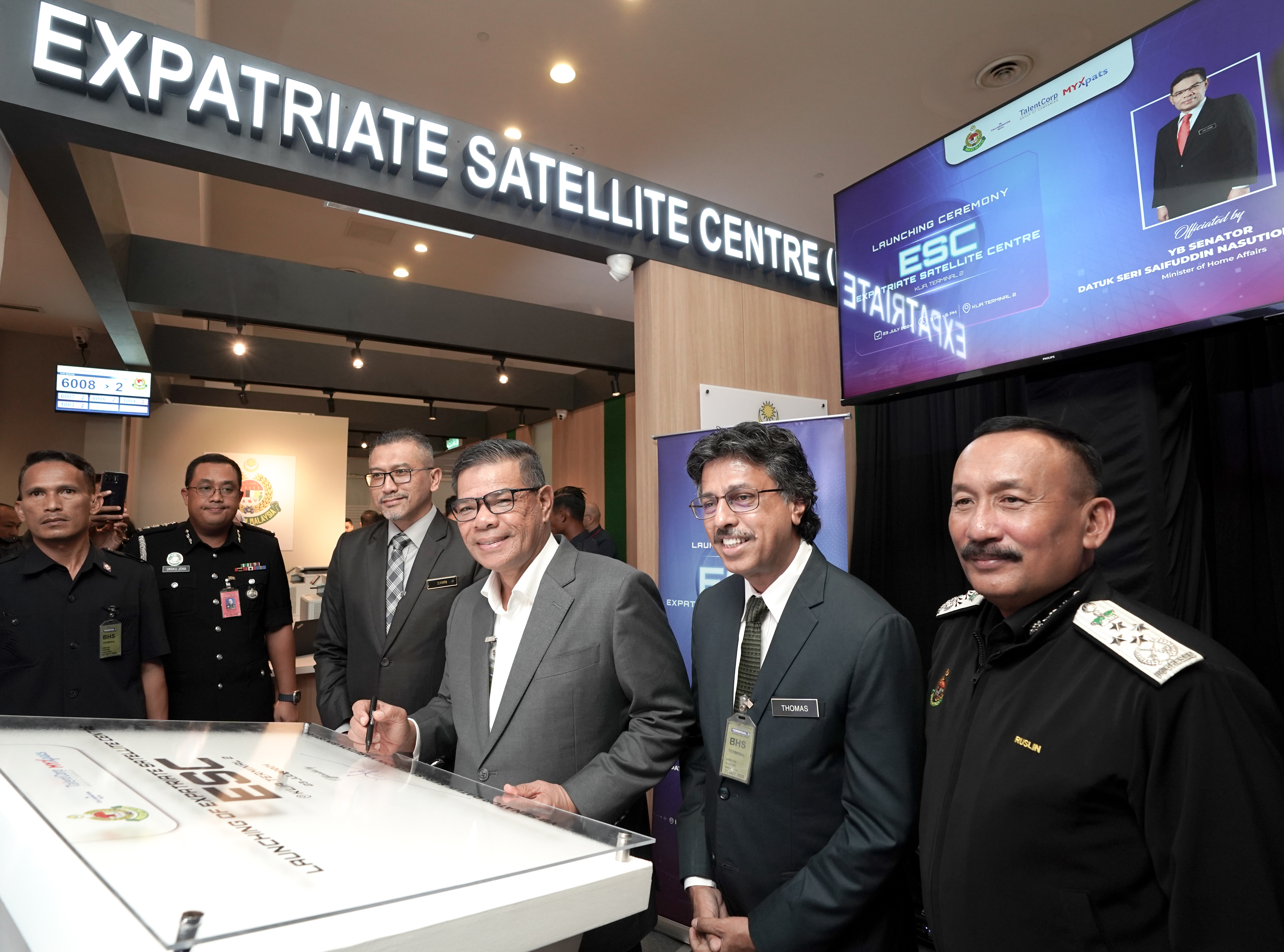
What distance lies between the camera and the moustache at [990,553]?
51.4 inches

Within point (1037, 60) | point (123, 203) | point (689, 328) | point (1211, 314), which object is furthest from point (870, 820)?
point (123, 203)

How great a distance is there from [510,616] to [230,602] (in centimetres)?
197

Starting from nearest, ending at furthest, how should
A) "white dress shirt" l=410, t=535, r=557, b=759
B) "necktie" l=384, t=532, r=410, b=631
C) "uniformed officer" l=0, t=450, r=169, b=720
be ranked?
"white dress shirt" l=410, t=535, r=557, b=759, "uniformed officer" l=0, t=450, r=169, b=720, "necktie" l=384, t=532, r=410, b=631

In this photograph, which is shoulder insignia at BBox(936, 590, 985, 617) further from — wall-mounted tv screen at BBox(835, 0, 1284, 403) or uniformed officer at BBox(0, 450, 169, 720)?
uniformed officer at BBox(0, 450, 169, 720)

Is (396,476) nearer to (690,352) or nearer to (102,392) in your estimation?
(690,352)

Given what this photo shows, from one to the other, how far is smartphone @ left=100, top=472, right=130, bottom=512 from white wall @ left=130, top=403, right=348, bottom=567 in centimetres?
456

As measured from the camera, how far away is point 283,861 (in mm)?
708

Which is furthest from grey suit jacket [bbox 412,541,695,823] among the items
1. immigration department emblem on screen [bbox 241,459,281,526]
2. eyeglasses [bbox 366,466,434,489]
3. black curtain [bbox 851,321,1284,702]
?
immigration department emblem on screen [bbox 241,459,281,526]

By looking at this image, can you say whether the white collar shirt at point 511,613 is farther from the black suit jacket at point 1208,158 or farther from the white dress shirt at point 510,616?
the black suit jacket at point 1208,158

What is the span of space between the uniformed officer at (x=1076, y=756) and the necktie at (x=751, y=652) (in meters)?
0.39

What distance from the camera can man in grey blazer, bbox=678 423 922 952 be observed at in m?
1.43

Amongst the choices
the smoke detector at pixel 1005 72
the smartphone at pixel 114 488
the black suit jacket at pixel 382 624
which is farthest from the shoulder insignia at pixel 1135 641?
the smartphone at pixel 114 488

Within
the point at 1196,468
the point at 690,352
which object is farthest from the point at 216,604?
the point at 1196,468

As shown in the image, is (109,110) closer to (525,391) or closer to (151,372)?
(151,372)
